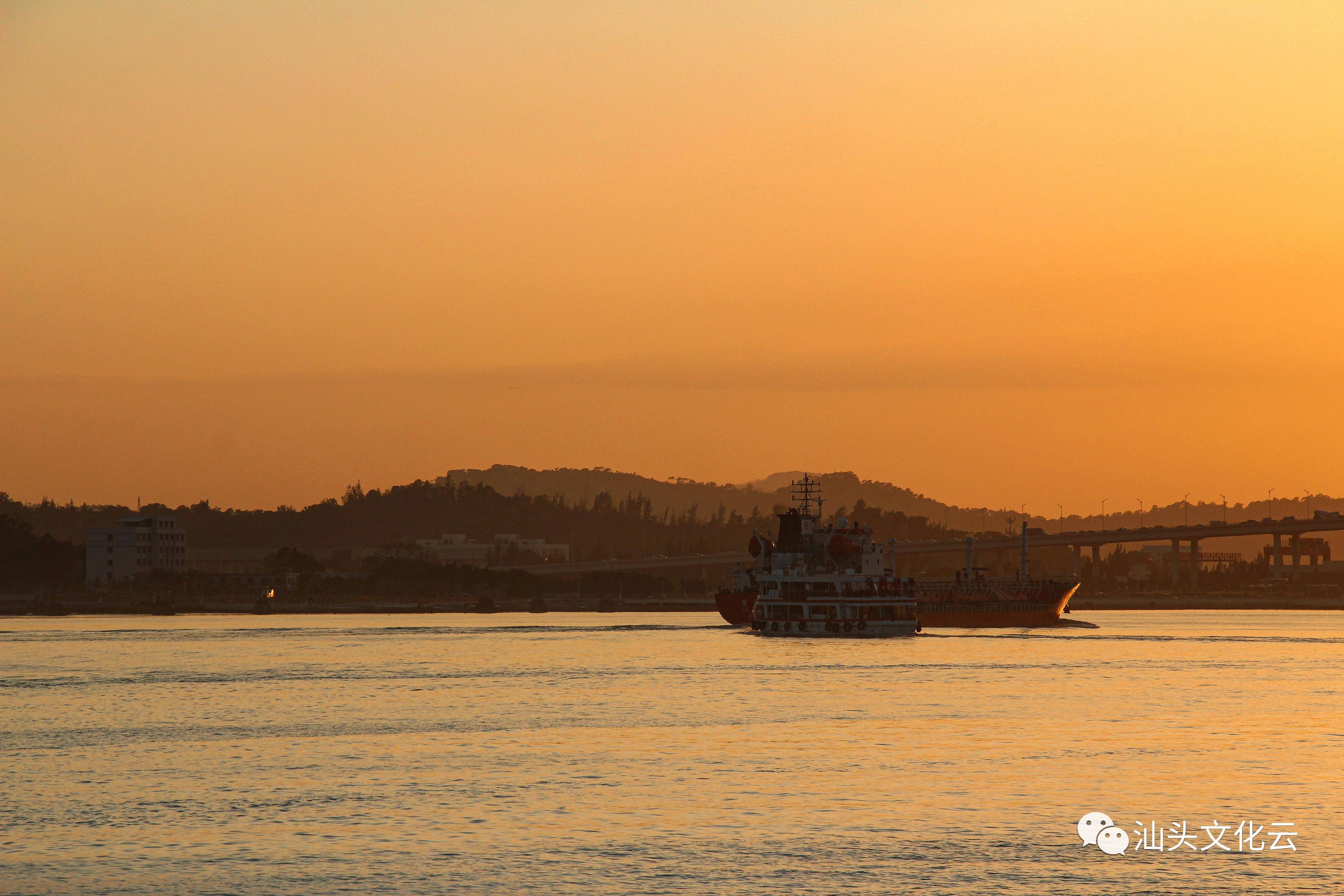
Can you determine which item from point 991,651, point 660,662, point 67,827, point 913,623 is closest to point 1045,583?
point 913,623

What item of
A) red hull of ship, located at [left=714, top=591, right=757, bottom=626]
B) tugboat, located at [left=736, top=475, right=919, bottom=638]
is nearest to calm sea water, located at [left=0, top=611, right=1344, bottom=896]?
tugboat, located at [left=736, top=475, right=919, bottom=638]

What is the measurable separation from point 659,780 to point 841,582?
326 ft

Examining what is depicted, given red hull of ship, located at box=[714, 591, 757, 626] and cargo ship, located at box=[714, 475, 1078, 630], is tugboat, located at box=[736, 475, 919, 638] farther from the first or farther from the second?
red hull of ship, located at box=[714, 591, 757, 626]

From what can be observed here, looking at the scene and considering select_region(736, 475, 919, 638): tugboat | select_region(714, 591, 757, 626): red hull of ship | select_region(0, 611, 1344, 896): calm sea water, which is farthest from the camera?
select_region(714, 591, 757, 626): red hull of ship

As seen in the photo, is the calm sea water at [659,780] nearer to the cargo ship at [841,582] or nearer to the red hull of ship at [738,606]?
the cargo ship at [841,582]

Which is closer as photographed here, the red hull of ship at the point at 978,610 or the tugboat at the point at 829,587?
the tugboat at the point at 829,587

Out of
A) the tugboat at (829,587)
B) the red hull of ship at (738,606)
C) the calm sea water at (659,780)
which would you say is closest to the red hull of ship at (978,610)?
the red hull of ship at (738,606)

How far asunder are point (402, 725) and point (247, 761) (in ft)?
41.1

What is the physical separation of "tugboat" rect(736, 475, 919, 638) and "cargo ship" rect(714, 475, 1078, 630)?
0.29 feet

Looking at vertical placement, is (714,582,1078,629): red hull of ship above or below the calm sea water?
above

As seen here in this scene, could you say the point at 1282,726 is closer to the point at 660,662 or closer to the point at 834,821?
the point at 834,821

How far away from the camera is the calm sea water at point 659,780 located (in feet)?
116

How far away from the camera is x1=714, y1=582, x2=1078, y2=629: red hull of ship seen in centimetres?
18600

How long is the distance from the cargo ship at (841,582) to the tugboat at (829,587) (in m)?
0.09
